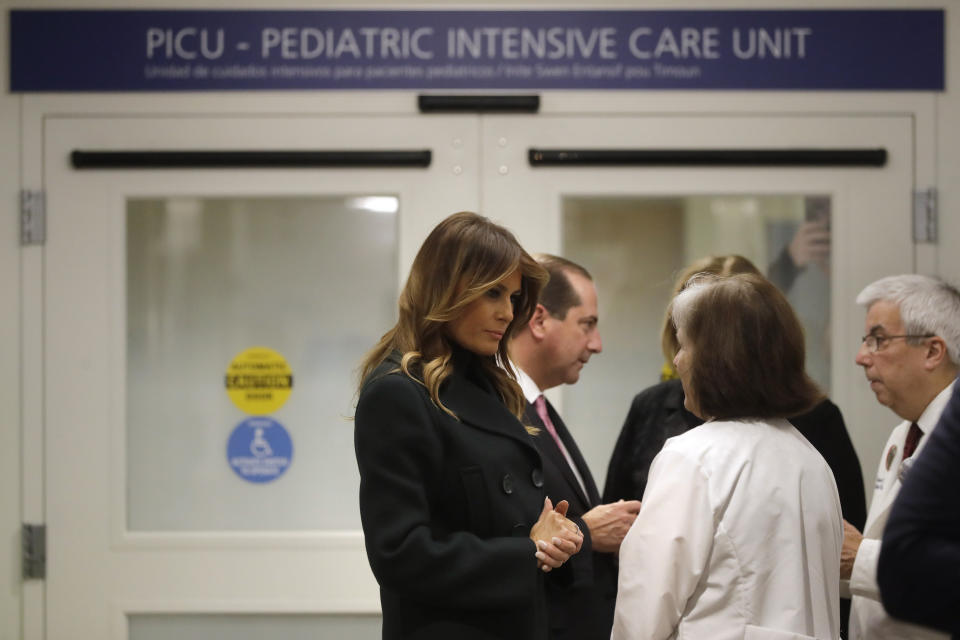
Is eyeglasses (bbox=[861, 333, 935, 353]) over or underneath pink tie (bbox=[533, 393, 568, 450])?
over

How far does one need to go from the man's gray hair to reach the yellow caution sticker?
67.4 inches

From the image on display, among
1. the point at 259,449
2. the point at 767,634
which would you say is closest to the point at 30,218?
the point at 259,449

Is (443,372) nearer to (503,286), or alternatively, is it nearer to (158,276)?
(503,286)

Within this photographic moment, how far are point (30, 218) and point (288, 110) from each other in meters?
0.82

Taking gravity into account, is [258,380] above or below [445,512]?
above

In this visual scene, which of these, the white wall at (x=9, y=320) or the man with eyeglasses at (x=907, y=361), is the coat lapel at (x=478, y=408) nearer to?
the man with eyeglasses at (x=907, y=361)

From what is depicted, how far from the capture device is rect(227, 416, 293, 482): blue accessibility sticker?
3.01 m

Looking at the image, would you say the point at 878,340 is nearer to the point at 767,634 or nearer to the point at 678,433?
the point at 678,433

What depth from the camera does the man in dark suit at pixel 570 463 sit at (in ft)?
6.61

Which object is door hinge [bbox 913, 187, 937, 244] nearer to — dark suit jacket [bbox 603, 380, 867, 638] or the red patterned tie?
dark suit jacket [bbox 603, 380, 867, 638]

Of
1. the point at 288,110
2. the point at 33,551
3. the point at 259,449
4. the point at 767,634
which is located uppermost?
the point at 288,110

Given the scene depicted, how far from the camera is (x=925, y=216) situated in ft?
9.64

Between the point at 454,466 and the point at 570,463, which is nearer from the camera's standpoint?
the point at 454,466

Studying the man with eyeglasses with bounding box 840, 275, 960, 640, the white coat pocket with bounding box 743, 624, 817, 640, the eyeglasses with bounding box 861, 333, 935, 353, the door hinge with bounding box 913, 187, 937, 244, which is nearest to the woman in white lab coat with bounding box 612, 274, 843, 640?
the white coat pocket with bounding box 743, 624, 817, 640
